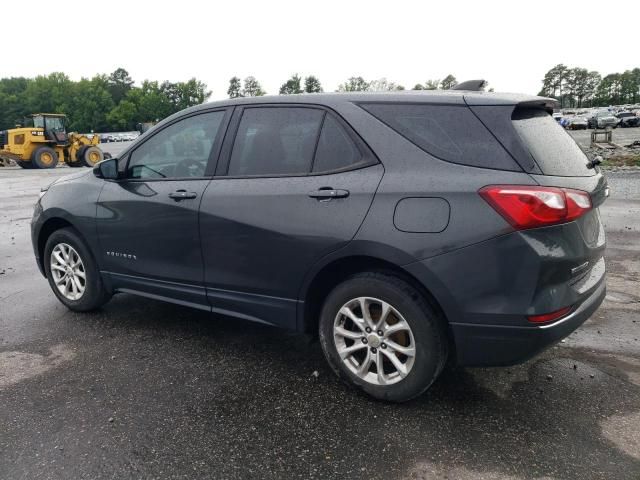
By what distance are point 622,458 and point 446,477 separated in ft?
2.85

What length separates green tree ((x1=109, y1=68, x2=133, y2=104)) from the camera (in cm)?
14012

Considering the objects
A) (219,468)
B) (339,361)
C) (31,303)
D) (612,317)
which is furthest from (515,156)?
(31,303)

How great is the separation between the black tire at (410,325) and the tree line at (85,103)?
125m

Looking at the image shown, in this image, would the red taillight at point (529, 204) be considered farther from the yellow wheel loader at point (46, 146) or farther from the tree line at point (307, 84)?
the tree line at point (307, 84)

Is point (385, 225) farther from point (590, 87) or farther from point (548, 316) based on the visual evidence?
point (590, 87)

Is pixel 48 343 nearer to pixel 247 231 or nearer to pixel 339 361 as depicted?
pixel 247 231

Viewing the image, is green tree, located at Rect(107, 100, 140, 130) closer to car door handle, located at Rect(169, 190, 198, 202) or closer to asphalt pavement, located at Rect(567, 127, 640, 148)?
asphalt pavement, located at Rect(567, 127, 640, 148)

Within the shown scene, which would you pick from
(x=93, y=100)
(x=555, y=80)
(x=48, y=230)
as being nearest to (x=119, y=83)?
(x=93, y=100)

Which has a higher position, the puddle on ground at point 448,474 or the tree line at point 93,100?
the tree line at point 93,100

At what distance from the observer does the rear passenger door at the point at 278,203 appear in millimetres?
3039

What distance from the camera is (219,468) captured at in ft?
8.25

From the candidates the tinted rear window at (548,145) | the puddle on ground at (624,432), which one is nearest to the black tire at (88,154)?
the tinted rear window at (548,145)

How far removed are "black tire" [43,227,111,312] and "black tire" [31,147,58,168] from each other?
24401 mm

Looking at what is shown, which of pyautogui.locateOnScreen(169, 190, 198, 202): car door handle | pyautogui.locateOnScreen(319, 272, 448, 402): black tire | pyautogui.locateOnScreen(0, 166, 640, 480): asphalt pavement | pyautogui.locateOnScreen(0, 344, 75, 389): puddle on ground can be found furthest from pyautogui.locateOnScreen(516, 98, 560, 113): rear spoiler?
pyautogui.locateOnScreen(0, 344, 75, 389): puddle on ground
